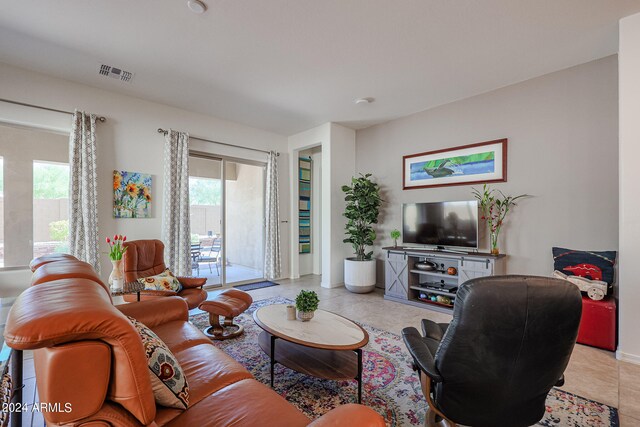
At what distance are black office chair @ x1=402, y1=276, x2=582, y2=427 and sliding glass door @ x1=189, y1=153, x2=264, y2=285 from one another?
14.3ft

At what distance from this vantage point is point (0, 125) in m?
3.37

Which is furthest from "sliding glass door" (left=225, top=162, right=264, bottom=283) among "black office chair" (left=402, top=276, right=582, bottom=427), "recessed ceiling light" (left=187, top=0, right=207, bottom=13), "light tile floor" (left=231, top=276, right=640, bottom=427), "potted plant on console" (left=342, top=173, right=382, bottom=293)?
"black office chair" (left=402, top=276, right=582, bottom=427)

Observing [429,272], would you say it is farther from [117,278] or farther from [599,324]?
[117,278]

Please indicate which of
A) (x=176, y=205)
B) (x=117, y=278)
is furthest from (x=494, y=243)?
(x=176, y=205)

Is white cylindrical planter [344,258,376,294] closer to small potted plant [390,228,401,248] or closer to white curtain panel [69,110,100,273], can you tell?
small potted plant [390,228,401,248]

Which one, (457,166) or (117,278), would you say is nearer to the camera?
(117,278)

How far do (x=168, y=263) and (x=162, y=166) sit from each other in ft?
4.75

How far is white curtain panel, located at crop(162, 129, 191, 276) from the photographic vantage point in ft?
14.5

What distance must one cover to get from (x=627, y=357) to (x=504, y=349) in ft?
7.75

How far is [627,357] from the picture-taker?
2.56m

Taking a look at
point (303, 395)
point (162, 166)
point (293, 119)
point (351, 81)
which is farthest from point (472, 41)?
point (162, 166)

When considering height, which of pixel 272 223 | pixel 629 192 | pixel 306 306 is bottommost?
pixel 306 306

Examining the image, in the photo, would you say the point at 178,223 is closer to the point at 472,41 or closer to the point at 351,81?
the point at 351,81

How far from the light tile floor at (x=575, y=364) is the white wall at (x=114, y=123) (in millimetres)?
1236
